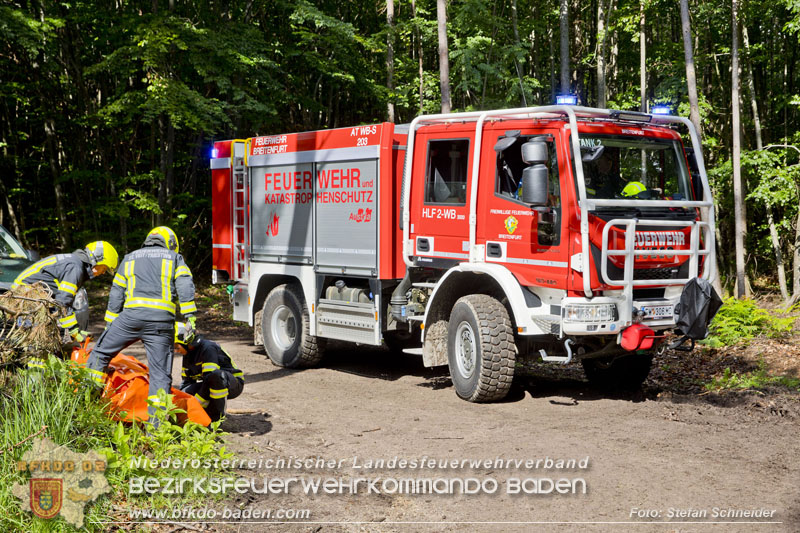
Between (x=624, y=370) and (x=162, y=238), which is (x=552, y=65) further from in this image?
(x=162, y=238)

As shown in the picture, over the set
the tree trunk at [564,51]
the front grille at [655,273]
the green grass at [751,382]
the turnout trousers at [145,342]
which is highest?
the tree trunk at [564,51]

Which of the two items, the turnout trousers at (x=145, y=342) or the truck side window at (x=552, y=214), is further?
the truck side window at (x=552, y=214)

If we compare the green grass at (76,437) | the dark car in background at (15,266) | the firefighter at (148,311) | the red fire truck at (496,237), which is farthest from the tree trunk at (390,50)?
the green grass at (76,437)

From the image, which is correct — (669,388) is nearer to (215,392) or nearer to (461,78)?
(215,392)

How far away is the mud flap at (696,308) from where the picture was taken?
7.30m

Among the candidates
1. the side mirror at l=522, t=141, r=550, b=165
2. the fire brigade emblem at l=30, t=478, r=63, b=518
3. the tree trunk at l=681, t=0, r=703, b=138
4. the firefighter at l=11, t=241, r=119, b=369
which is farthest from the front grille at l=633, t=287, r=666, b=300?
the tree trunk at l=681, t=0, r=703, b=138

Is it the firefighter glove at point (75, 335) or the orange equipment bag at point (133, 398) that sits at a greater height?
the firefighter glove at point (75, 335)

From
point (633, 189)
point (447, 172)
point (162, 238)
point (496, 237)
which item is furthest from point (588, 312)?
point (162, 238)

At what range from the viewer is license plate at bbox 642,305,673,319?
7.37 metres

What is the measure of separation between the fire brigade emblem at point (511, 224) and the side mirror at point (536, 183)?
478mm

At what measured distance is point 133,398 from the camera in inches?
231

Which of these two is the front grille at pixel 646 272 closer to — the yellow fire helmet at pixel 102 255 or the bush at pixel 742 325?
the bush at pixel 742 325

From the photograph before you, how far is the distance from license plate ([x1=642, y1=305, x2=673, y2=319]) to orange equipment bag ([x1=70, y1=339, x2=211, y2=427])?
13.5 feet

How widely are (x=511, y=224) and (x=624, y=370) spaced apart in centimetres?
232
